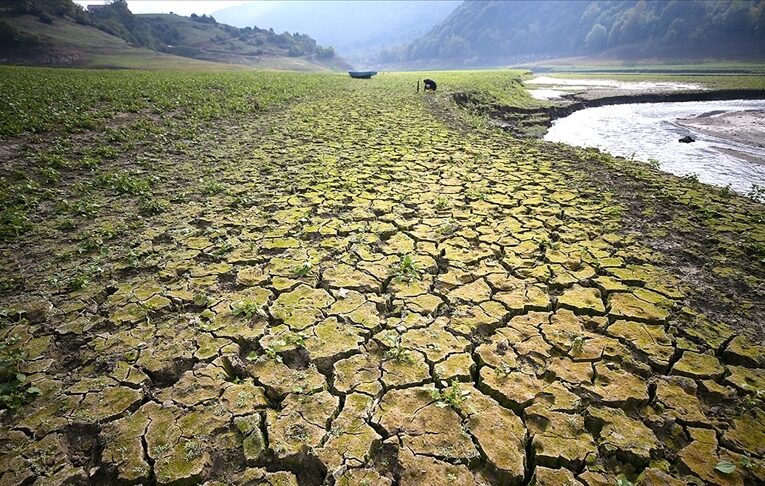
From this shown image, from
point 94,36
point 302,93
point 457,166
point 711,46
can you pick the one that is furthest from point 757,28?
point 94,36

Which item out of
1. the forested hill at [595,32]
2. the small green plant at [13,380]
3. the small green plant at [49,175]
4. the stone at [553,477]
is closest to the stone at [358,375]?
the stone at [553,477]

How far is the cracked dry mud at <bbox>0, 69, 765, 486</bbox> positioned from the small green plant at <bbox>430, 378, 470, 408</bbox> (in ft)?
0.06

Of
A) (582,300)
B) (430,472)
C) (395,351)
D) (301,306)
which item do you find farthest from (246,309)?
(582,300)

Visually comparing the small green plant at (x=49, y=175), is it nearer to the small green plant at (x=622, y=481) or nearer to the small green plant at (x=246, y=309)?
the small green plant at (x=246, y=309)

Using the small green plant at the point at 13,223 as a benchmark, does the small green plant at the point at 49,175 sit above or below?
above

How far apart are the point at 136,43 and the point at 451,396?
112m

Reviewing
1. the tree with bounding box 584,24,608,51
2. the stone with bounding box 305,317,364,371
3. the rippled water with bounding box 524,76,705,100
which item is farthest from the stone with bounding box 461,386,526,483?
the tree with bounding box 584,24,608,51

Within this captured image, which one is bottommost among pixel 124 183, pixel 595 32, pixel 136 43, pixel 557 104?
pixel 124 183

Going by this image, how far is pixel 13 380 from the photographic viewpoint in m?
2.94

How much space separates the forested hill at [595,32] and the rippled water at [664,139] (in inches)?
3079

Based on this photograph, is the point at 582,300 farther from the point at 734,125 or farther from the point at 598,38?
the point at 598,38

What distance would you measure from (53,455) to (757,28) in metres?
114

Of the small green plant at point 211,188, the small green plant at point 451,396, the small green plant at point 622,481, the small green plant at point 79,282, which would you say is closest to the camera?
the small green plant at point 622,481

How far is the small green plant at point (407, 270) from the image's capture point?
4.40 m
